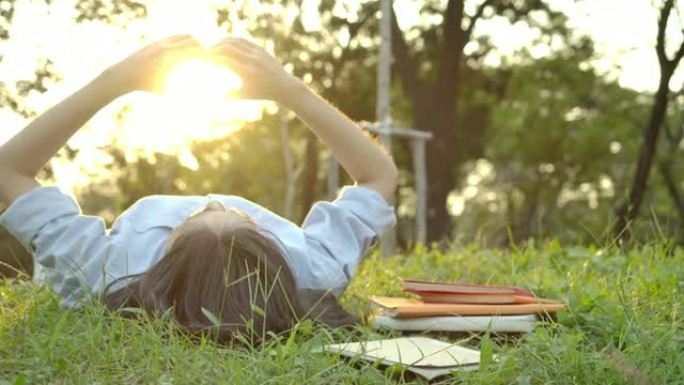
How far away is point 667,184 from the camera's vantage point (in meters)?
21.2

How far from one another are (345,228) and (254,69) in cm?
63

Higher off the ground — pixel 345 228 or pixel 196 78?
pixel 196 78

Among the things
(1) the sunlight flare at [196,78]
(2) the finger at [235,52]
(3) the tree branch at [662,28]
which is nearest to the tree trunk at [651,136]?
(3) the tree branch at [662,28]

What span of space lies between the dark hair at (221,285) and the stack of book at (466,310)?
0.32 metres

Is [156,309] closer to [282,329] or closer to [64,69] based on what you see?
[282,329]

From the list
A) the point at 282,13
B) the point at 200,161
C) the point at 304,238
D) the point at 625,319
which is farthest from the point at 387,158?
the point at 200,161

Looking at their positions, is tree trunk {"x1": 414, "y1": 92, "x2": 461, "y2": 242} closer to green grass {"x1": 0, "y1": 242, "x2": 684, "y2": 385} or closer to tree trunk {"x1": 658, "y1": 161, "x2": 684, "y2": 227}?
tree trunk {"x1": 658, "y1": 161, "x2": 684, "y2": 227}

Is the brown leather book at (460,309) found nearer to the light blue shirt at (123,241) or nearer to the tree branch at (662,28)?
the light blue shirt at (123,241)

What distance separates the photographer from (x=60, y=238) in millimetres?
3303

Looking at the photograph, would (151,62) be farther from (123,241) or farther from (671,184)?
(671,184)

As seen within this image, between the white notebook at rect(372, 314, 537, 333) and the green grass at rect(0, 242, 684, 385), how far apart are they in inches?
2.0

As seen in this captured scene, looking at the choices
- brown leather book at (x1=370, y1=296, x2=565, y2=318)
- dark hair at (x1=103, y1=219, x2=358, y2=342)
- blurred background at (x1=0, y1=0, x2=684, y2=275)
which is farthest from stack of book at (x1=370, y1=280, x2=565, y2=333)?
blurred background at (x1=0, y1=0, x2=684, y2=275)

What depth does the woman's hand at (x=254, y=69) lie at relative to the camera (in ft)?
11.3

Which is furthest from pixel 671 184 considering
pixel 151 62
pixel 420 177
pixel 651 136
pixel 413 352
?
pixel 413 352
